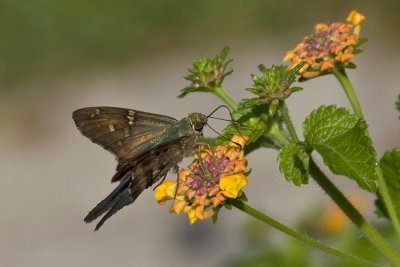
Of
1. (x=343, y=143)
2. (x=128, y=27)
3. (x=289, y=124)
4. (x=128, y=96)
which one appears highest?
(x=128, y=27)

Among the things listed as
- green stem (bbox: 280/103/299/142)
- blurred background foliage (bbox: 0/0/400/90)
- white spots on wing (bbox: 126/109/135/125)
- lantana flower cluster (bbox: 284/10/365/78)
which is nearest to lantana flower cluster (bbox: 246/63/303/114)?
green stem (bbox: 280/103/299/142)

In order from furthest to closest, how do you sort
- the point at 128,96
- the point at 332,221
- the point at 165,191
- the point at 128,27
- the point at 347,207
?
the point at 128,27, the point at 128,96, the point at 332,221, the point at 165,191, the point at 347,207

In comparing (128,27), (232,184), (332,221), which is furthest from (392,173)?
(128,27)

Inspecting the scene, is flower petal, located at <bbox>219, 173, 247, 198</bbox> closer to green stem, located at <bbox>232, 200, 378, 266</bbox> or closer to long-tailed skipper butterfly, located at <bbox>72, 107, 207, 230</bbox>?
green stem, located at <bbox>232, 200, 378, 266</bbox>

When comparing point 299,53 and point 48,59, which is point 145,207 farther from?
point 299,53

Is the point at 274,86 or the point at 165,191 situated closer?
the point at 274,86

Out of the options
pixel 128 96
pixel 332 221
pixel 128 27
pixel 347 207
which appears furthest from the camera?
pixel 128 27

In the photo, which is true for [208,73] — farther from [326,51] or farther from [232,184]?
[232,184]

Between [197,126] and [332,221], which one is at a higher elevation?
[197,126]
